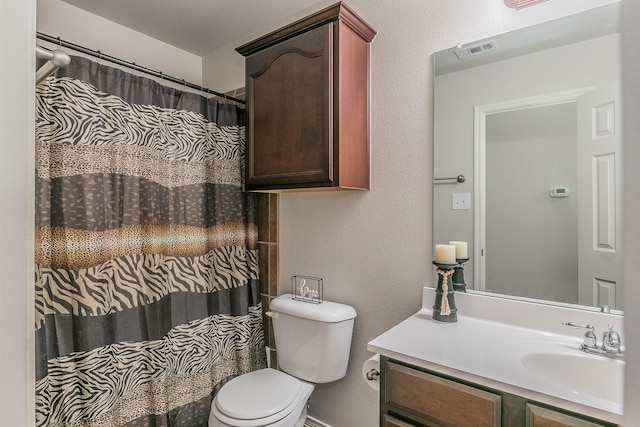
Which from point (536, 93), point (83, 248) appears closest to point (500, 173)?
point (536, 93)

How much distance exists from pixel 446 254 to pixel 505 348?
1.32ft

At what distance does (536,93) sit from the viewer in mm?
1299

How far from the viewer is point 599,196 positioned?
1.19 m

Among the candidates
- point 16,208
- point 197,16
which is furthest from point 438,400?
point 197,16

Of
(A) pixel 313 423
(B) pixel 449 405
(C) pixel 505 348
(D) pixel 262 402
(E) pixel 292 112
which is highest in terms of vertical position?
(E) pixel 292 112

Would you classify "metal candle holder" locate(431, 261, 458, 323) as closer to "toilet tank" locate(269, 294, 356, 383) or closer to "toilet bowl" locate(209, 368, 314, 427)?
"toilet tank" locate(269, 294, 356, 383)

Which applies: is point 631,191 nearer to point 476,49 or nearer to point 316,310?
point 476,49

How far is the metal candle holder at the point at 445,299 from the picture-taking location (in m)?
1.36

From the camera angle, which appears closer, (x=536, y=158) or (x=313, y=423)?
(x=536, y=158)

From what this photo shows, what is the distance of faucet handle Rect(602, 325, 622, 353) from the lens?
40.9 inches

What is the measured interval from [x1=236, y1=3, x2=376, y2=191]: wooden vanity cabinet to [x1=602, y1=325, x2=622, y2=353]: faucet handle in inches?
41.9

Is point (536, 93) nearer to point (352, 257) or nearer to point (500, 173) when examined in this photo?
point (500, 173)

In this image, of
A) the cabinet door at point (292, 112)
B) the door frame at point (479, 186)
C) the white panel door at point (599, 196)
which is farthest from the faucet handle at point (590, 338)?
the cabinet door at point (292, 112)

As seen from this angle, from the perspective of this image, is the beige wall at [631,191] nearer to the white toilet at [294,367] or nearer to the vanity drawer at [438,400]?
the vanity drawer at [438,400]
